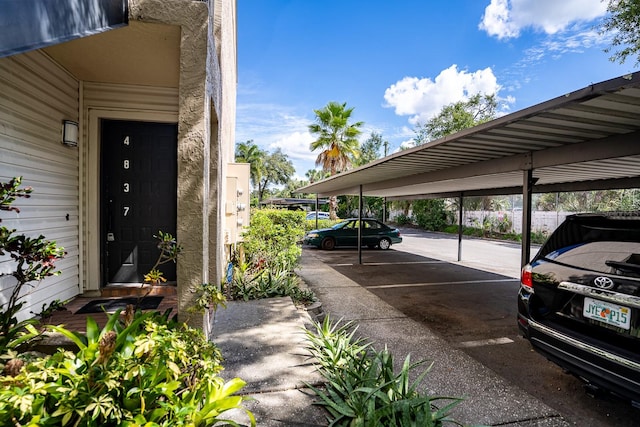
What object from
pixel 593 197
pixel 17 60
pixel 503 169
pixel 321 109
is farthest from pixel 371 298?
pixel 593 197

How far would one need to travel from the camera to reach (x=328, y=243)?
514 inches

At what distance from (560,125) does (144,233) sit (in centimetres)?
499

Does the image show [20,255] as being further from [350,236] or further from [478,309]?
[350,236]

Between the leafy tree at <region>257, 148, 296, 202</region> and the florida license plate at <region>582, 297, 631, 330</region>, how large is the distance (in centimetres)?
3959

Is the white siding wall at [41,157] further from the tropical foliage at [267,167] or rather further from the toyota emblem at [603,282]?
the tropical foliage at [267,167]

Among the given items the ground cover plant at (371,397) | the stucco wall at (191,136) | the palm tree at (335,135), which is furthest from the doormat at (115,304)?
the palm tree at (335,135)

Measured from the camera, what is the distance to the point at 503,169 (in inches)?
201

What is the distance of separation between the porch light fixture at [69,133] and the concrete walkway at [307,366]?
260 centimetres

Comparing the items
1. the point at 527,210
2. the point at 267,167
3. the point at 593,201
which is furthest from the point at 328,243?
the point at 267,167

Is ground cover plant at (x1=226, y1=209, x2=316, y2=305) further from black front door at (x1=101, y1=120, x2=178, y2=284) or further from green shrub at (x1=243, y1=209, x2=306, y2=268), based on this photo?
black front door at (x1=101, y1=120, x2=178, y2=284)

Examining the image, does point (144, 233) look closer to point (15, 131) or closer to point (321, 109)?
point (15, 131)

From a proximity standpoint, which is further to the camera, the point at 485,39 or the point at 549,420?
the point at 485,39

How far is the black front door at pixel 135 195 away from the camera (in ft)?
13.4

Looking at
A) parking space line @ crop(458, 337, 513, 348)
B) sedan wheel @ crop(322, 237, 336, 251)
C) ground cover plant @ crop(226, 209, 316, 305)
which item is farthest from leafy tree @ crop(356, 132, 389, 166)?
parking space line @ crop(458, 337, 513, 348)
